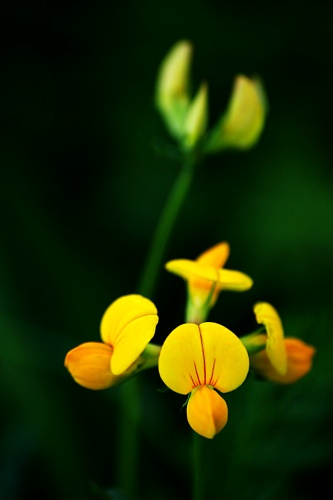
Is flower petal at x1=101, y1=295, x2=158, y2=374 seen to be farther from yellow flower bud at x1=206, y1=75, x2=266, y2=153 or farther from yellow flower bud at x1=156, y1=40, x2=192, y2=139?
yellow flower bud at x1=156, y1=40, x2=192, y2=139

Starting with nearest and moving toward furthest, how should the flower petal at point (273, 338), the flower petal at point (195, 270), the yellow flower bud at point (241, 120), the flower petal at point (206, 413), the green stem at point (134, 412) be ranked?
1. the flower petal at point (206, 413)
2. the flower petal at point (273, 338)
3. the flower petal at point (195, 270)
4. the green stem at point (134, 412)
5. the yellow flower bud at point (241, 120)

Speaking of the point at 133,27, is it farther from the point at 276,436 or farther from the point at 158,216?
the point at 276,436

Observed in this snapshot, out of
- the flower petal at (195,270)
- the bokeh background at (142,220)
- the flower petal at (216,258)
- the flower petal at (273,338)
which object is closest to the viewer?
the flower petal at (273,338)

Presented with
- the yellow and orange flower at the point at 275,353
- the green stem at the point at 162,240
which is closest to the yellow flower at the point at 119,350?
the yellow and orange flower at the point at 275,353

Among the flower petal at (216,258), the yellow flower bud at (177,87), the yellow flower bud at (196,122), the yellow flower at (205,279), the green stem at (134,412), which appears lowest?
the green stem at (134,412)

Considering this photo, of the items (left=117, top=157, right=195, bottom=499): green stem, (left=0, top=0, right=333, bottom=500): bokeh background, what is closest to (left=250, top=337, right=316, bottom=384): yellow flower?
(left=0, top=0, right=333, bottom=500): bokeh background

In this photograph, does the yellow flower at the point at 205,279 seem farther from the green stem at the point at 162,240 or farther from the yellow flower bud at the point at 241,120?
the yellow flower bud at the point at 241,120

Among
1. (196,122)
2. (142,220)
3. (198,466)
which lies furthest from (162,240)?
(198,466)

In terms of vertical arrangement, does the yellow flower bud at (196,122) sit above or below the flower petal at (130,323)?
above
